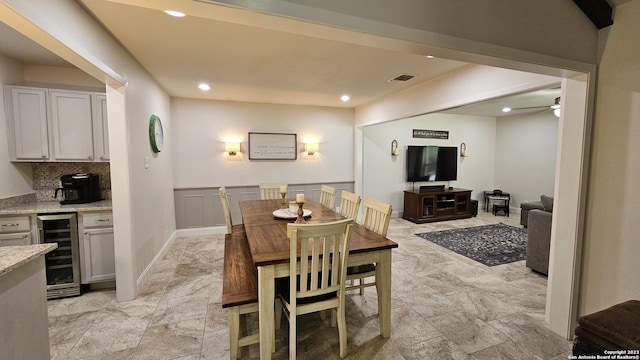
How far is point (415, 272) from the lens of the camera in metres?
3.37

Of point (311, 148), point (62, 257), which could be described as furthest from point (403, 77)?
point (62, 257)

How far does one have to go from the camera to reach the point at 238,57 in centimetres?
291

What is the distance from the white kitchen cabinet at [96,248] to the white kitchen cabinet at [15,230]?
0.42 metres

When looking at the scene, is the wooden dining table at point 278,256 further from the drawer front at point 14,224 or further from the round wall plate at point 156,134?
the drawer front at point 14,224

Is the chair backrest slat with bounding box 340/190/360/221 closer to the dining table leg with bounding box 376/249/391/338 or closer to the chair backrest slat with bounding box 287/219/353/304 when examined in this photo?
the dining table leg with bounding box 376/249/391/338

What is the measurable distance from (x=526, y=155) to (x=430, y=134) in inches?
96.4

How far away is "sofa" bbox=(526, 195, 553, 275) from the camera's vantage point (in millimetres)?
3225

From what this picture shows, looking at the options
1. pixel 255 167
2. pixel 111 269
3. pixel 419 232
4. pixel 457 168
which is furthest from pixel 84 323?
pixel 457 168

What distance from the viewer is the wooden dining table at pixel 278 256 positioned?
1737mm

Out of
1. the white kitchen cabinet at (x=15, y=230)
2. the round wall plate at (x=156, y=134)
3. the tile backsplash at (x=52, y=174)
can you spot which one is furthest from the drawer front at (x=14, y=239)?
the round wall plate at (x=156, y=134)

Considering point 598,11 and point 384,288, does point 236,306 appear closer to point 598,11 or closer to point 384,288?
point 384,288

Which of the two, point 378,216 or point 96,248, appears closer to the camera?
point 378,216

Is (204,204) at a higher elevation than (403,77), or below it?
below

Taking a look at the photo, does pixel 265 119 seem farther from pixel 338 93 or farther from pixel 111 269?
pixel 111 269
